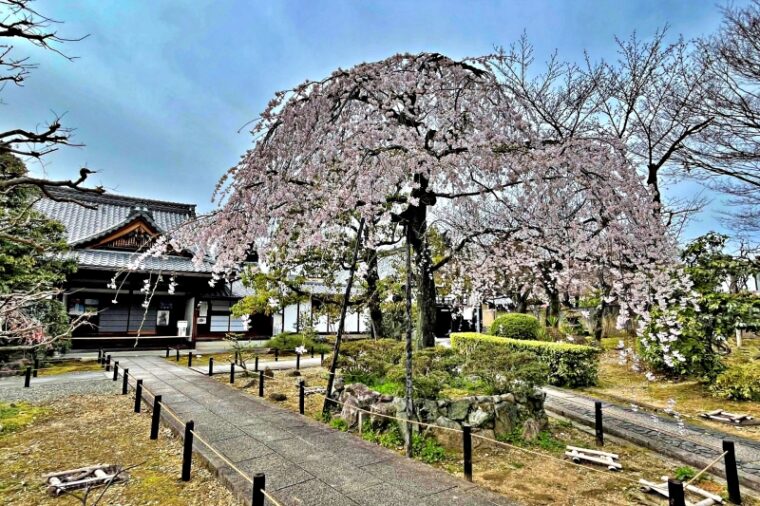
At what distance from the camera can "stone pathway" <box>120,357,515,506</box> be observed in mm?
4656

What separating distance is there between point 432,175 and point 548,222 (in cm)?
246

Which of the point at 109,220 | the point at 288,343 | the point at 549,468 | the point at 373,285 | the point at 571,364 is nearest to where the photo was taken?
the point at 549,468

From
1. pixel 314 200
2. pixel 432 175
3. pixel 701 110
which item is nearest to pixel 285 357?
pixel 314 200

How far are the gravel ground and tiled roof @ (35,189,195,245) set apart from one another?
8.86m

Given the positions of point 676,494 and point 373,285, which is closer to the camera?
point 676,494

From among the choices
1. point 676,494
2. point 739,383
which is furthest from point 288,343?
point 676,494

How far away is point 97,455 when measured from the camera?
20.3 feet

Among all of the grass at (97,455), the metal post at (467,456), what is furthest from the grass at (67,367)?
the metal post at (467,456)

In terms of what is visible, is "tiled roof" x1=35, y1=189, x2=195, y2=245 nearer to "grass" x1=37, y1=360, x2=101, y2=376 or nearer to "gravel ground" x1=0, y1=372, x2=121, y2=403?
"grass" x1=37, y1=360, x2=101, y2=376

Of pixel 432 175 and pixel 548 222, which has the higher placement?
pixel 432 175

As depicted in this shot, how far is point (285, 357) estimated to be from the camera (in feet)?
61.2

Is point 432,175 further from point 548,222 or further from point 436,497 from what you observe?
point 436,497

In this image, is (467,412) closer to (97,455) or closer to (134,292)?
(97,455)

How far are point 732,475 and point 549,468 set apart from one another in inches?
84.3
